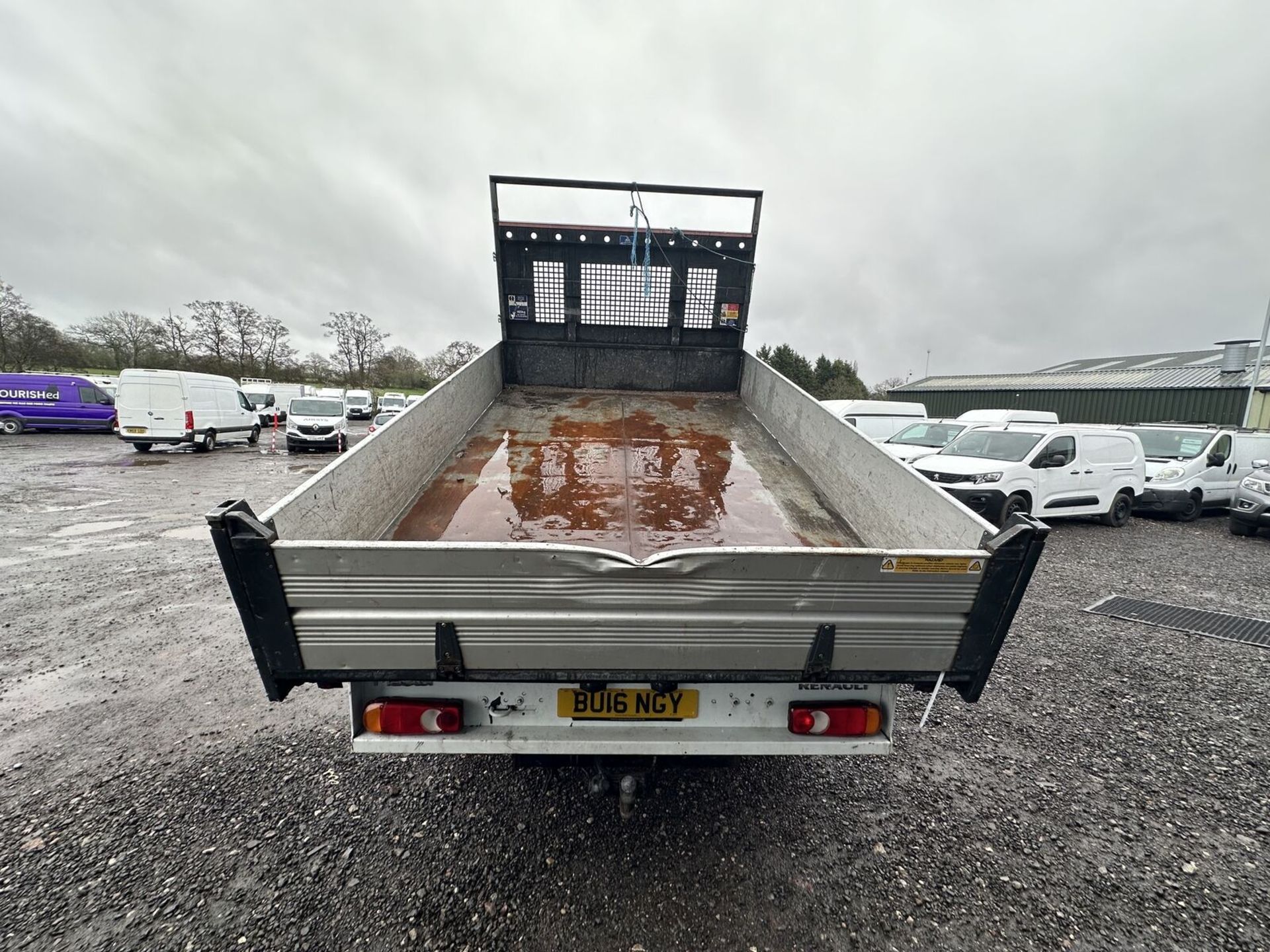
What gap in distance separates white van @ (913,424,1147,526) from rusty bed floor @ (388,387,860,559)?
542 centimetres

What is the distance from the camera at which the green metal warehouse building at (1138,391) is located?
20.9 metres

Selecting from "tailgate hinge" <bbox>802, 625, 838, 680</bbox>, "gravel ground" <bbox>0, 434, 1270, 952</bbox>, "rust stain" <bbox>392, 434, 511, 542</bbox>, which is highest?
"rust stain" <bbox>392, 434, 511, 542</bbox>

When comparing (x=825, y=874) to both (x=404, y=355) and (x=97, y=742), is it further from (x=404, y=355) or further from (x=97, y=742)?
(x=404, y=355)

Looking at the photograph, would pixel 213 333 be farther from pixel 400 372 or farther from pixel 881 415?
pixel 881 415

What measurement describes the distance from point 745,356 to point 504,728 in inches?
147

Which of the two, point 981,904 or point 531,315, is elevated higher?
point 531,315

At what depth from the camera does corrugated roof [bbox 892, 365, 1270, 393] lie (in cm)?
2156

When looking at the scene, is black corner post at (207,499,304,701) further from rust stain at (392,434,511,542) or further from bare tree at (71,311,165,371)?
bare tree at (71,311,165,371)

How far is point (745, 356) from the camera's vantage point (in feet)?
15.2

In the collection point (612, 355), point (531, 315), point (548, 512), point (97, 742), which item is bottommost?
point (97, 742)

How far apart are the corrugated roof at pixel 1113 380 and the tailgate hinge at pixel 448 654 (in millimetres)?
31365

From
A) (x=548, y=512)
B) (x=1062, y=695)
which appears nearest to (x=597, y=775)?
(x=548, y=512)

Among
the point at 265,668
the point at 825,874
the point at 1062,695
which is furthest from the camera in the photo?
the point at 1062,695

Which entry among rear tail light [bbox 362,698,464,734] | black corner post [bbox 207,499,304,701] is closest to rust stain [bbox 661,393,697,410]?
rear tail light [bbox 362,698,464,734]
